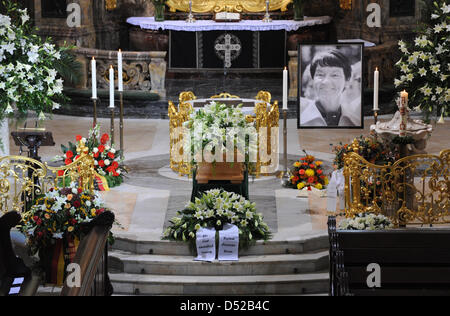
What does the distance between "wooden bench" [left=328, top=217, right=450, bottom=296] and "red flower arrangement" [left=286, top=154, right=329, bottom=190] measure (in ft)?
13.0

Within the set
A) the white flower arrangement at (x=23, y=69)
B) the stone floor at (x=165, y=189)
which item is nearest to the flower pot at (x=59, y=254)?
the stone floor at (x=165, y=189)

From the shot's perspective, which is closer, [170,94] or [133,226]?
[133,226]

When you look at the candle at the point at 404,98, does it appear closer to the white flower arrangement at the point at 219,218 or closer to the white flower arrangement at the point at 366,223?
the white flower arrangement at the point at 366,223

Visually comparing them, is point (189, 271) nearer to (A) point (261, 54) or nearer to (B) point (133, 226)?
(B) point (133, 226)

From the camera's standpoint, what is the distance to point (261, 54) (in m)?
21.6

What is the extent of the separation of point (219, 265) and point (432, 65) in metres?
3.49

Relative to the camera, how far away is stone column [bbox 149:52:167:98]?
19.2 metres

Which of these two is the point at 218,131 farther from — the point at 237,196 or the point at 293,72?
the point at 293,72

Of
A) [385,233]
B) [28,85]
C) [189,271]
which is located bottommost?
[189,271]

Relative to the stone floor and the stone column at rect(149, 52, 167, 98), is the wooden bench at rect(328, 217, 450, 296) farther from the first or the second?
the stone column at rect(149, 52, 167, 98)

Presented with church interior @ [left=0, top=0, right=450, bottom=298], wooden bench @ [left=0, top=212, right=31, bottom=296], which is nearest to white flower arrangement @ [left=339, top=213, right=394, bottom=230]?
church interior @ [left=0, top=0, right=450, bottom=298]
